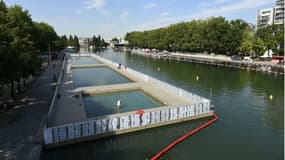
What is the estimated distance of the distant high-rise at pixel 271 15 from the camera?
9306 cm

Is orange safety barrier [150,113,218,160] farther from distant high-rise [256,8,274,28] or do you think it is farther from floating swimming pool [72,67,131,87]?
distant high-rise [256,8,274,28]

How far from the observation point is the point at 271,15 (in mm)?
103625

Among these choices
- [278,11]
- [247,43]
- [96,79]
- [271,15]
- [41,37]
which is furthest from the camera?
[271,15]

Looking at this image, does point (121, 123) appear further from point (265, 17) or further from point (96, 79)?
point (265, 17)

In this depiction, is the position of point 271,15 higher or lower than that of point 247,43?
higher

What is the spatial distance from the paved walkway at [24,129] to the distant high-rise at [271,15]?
10060 cm

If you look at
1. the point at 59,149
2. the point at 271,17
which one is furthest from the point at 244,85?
the point at 271,17

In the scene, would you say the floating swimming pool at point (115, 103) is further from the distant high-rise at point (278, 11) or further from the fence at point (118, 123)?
the distant high-rise at point (278, 11)

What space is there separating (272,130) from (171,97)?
825 cm

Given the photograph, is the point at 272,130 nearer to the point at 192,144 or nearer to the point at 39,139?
the point at 192,144

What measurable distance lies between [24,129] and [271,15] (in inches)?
4804

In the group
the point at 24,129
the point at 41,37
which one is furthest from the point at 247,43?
the point at 24,129

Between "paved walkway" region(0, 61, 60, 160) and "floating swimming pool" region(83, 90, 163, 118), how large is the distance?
11.5 ft

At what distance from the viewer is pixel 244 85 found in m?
27.8
